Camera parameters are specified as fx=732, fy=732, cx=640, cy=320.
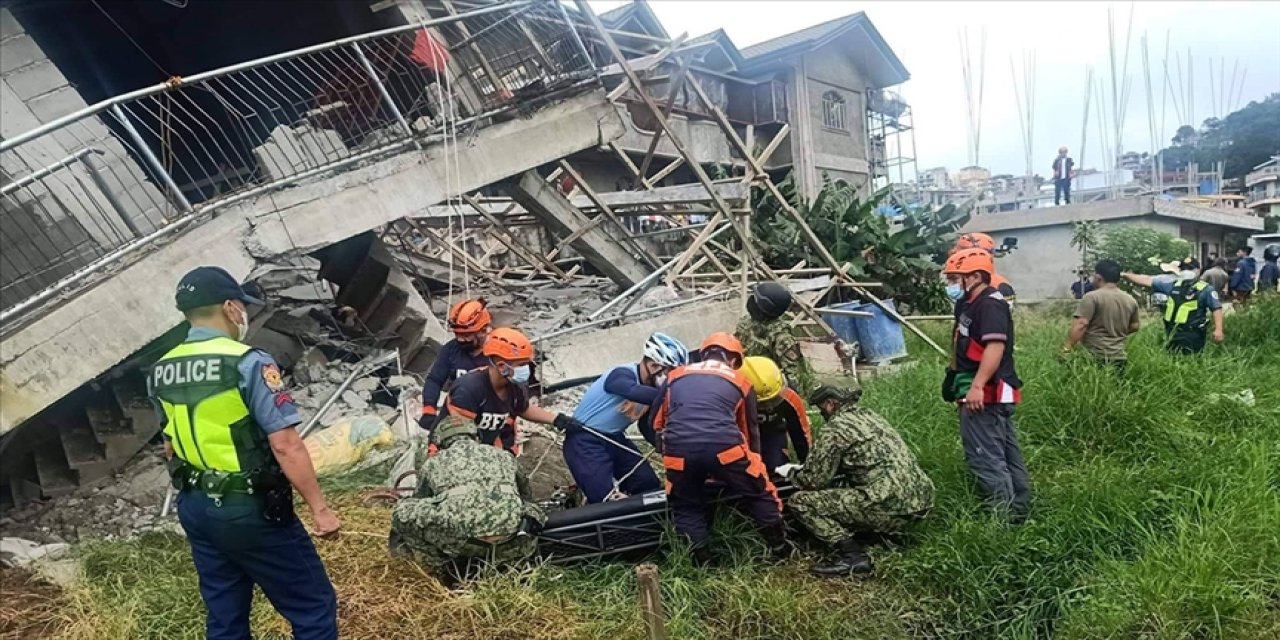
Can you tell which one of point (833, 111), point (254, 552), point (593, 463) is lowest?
point (593, 463)

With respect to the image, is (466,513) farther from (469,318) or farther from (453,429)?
(469,318)

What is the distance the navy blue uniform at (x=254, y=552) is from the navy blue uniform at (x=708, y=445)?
157 centimetres

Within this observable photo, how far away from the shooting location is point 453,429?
3738 millimetres

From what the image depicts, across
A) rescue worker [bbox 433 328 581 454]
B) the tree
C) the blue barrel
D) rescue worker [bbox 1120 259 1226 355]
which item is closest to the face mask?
rescue worker [bbox 433 328 581 454]

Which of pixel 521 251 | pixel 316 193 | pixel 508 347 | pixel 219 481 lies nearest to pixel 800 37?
pixel 521 251

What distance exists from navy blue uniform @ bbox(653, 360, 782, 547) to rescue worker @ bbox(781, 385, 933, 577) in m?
0.24

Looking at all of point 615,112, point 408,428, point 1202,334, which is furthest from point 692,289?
point 1202,334

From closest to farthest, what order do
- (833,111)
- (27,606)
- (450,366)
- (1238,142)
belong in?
(27,606) < (450,366) < (833,111) < (1238,142)

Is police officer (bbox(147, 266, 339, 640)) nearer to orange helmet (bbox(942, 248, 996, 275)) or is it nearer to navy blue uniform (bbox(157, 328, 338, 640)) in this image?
navy blue uniform (bbox(157, 328, 338, 640))

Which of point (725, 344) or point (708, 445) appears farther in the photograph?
point (725, 344)

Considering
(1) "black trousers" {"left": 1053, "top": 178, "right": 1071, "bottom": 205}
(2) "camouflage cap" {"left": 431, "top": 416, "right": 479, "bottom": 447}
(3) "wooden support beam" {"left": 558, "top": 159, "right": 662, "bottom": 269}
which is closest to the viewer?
(2) "camouflage cap" {"left": 431, "top": 416, "right": 479, "bottom": 447}

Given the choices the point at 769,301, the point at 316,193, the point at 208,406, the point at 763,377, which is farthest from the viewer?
the point at 316,193

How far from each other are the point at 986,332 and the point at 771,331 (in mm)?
1670

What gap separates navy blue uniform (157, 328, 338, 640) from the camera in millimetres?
2537
